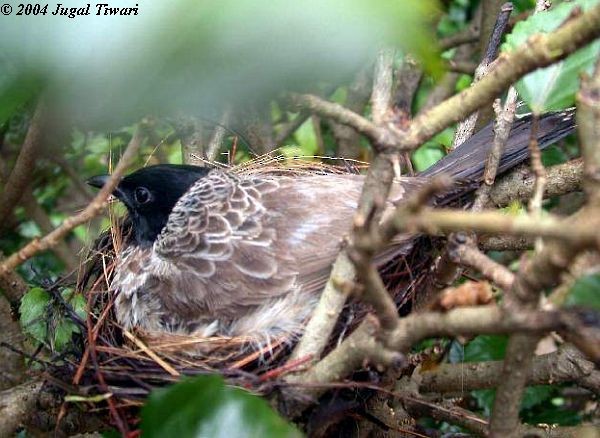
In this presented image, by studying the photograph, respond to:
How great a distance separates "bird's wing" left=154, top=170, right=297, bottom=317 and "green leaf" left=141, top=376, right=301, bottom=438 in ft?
3.19

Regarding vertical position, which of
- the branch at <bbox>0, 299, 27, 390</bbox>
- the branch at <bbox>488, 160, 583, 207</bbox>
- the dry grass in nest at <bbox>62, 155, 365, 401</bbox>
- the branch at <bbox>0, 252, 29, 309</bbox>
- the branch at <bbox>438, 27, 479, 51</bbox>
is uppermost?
the branch at <bbox>438, 27, 479, 51</bbox>

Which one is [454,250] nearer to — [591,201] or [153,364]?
[591,201]

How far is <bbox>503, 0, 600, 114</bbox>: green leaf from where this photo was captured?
55.7 inches

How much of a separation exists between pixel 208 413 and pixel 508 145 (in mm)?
1363

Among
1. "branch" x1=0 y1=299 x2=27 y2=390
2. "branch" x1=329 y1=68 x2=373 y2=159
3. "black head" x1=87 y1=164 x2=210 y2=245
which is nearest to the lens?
"branch" x1=0 y1=299 x2=27 y2=390

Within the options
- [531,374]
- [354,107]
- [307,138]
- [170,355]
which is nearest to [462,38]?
[354,107]

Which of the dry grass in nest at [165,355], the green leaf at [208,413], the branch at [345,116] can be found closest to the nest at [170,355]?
the dry grass in nest at [165,355]

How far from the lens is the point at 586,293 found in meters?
1.02

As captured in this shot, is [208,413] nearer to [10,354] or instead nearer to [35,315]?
[35,315]

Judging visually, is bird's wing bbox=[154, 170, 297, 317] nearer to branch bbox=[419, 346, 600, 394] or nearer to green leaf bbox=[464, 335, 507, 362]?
branch bbox=[419, 346, 600, 394]

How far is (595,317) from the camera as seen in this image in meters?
1.04

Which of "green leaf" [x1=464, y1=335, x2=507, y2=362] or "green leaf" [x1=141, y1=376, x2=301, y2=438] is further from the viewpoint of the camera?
"green leaf" [x1=464, y1=335, x2=507, y2=362]

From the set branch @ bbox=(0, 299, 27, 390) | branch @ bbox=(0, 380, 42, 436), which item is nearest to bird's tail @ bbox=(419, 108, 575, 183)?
branch @ bbox=(0, 380, 42, 436)

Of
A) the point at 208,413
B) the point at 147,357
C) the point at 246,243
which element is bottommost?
the point at 147,357
